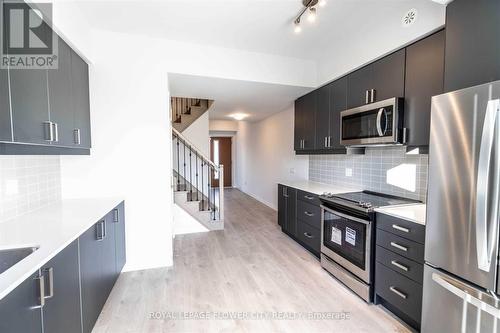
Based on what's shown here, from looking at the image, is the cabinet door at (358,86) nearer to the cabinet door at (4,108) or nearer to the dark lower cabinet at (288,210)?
the dark lower cabinet at (288,210)

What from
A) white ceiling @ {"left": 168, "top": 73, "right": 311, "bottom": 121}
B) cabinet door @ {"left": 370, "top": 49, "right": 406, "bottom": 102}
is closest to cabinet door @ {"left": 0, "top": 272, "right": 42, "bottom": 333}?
white ceiling @ {"left": 168, "top": 73, "right": 311, "bottom": 121}

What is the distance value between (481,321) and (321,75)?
2941 mm

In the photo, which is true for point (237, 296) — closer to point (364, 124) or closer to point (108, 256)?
point (108, 256)

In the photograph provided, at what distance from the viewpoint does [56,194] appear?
7.92 feet

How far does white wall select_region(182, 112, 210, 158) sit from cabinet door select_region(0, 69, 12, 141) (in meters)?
3.90

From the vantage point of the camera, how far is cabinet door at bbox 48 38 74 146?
1.80 m

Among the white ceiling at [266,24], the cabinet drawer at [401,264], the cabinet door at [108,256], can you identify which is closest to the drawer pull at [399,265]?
the cabinet drawer at [401,264]

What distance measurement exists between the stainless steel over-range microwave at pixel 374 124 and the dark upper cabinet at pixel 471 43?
0.62 meters

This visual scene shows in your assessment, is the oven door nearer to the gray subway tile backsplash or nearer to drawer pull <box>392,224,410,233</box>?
drawer pull <box>392,224,410,233</box>

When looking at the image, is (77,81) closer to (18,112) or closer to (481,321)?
(18,112)

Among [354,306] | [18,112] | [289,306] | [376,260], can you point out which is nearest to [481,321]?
[376,260]

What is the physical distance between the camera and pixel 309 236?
10.6 feet

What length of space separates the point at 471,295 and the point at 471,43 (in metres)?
1.46

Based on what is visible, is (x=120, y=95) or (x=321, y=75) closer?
(x=120, y=95)
